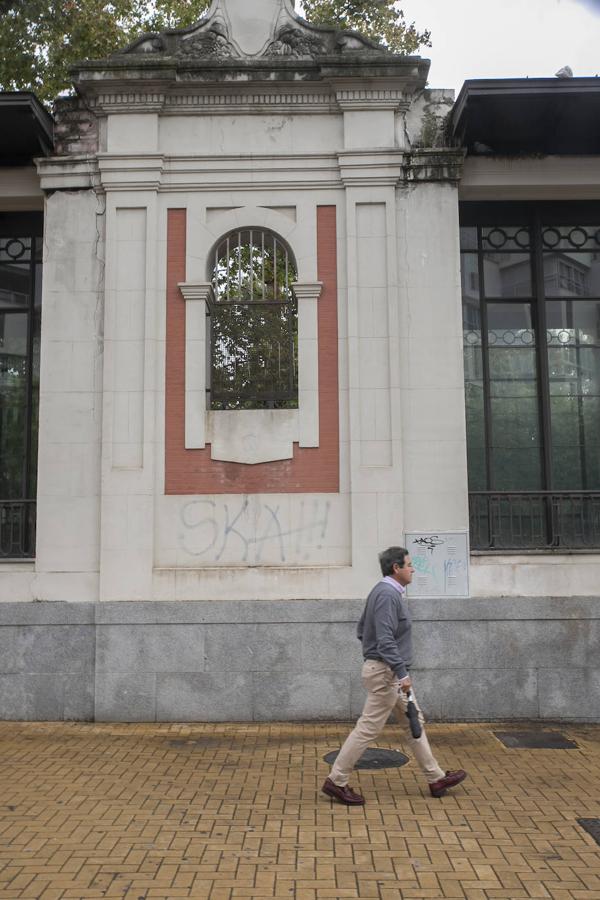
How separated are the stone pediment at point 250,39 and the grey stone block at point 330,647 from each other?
660cm

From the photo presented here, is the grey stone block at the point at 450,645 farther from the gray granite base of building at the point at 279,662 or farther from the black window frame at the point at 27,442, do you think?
the black window frame at the point at 27,442

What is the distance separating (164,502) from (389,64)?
18.4ft

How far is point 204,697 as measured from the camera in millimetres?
8938

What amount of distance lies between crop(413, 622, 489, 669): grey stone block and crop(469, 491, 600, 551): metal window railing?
1.02 m

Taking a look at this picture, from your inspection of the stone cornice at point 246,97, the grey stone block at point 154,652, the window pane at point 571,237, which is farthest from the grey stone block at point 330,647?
the stone cornice at point 246,97

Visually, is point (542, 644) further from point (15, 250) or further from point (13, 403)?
point (15, 250)

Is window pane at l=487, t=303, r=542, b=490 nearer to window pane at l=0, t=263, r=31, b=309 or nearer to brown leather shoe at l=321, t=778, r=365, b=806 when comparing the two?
brown leather shoe at l=321, t=778, r=365, b=806

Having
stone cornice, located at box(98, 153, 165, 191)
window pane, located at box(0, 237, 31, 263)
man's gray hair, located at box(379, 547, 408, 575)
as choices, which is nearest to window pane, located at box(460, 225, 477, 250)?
stone cornice, located at box(98, 153, 165, 191)

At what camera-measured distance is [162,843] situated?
541 cm

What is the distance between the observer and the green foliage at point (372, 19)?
57.5 feet

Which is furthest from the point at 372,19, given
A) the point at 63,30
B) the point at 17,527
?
the point at 17,527

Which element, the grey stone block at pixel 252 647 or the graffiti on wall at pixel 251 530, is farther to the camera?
the graffiti on wall at pixel 251 530

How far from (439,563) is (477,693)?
144 cm

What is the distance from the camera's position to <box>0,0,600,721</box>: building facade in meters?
9.01
